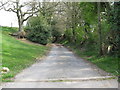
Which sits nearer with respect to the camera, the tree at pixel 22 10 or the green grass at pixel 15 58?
the green grass at pixel 15 58

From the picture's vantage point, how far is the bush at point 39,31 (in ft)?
123

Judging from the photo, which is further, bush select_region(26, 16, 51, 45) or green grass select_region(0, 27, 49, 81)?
bush select_region(26, 16, 51, 45)

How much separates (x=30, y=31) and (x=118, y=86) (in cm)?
3400

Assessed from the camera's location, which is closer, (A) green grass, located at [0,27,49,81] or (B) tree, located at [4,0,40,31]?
(A) green grass, located at [0,27,49,81]

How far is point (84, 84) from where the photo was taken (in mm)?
7125

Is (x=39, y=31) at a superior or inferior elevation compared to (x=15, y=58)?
superior

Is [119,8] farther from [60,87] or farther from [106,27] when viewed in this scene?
[106,27]

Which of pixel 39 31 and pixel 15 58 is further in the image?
pixel 39 31

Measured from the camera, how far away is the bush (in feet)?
123

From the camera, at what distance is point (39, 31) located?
37.5 m

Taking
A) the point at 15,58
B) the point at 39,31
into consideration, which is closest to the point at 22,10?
the point at 39,31

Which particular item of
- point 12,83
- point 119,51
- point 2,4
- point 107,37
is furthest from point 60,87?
Result: point 2,4

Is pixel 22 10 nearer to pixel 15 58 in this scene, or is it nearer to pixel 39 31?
pixel 39 31

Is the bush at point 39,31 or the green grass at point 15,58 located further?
the bush at point 39,31
